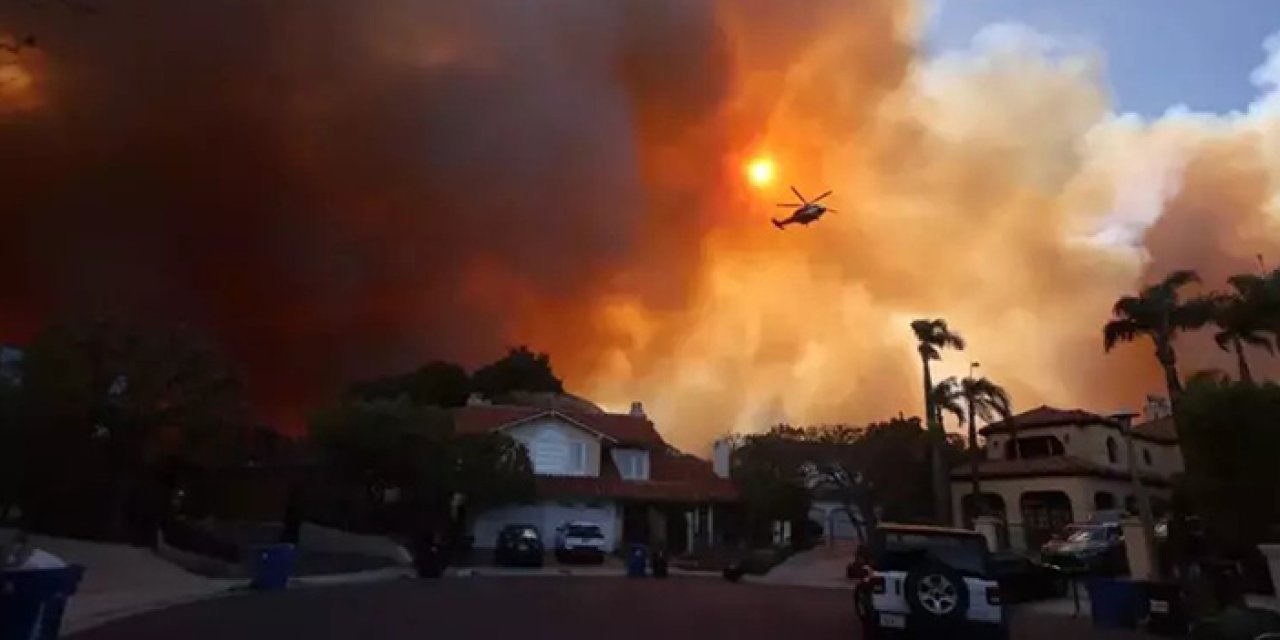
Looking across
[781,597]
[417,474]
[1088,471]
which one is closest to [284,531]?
[417,474]

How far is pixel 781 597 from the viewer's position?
20.3 metres

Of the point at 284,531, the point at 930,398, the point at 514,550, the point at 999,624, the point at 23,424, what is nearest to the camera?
the point at 999,624

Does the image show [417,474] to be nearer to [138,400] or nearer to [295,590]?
[138,400]

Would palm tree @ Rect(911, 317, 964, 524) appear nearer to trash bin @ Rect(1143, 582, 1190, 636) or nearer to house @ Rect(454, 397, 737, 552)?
house @ Rect(454, 397, 737, 552)

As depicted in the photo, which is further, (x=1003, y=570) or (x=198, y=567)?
(x=198, y=567)

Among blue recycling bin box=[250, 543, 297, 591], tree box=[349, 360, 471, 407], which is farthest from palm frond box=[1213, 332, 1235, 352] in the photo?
tree box=[349, 360, 471, 407]

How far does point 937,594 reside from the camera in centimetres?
→ 1016

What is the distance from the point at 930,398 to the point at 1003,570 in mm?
20991

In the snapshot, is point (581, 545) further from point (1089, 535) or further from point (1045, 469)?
point (1045, 469)

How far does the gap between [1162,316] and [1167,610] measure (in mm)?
19842

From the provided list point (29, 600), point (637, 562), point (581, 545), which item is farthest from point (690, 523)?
point (29, 600)

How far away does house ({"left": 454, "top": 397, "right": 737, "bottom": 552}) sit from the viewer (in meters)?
39.0

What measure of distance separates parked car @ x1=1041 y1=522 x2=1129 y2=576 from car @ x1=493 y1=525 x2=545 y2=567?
15.5m

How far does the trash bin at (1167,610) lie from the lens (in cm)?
1383
